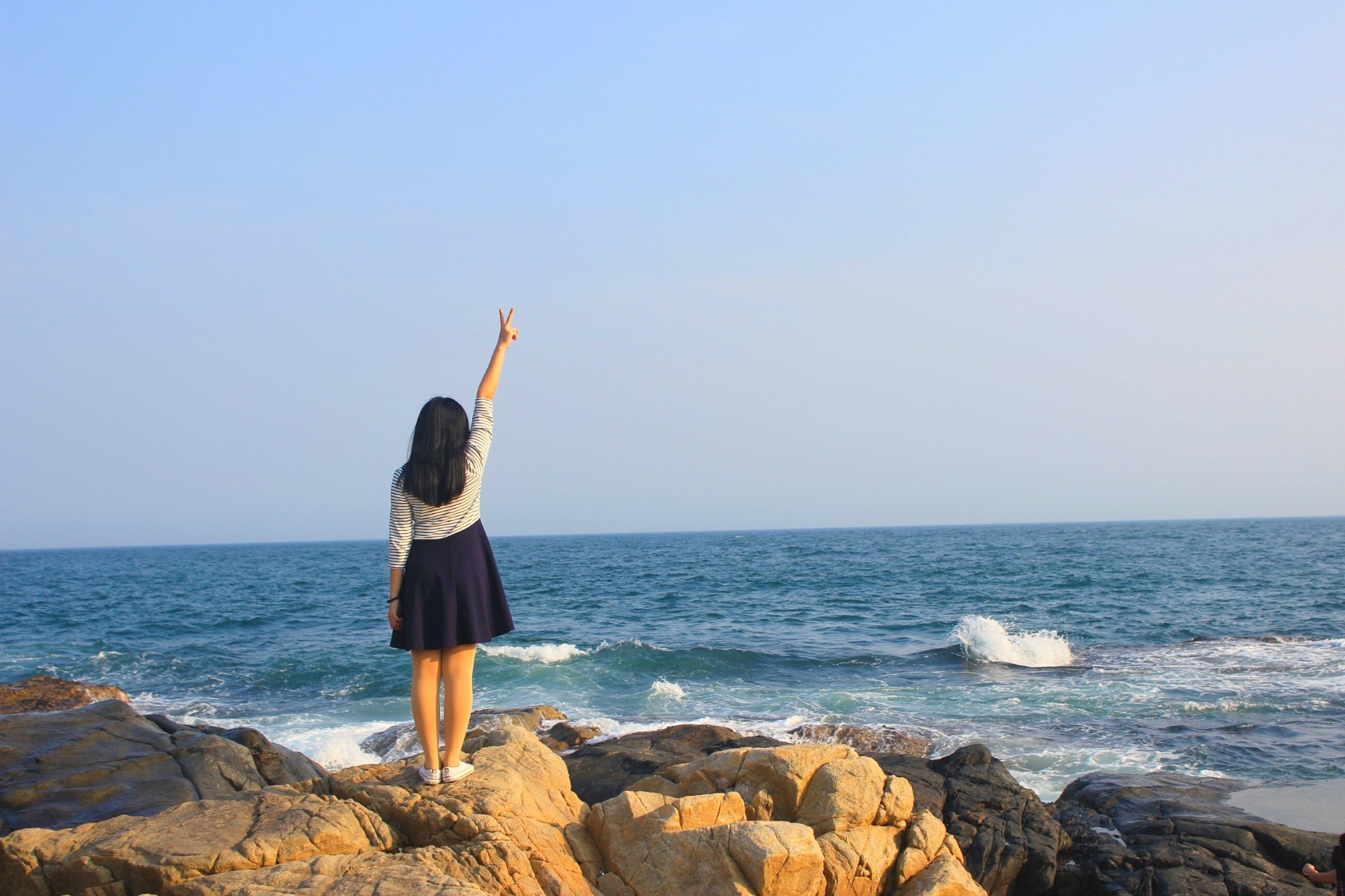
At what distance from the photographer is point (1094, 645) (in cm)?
2031

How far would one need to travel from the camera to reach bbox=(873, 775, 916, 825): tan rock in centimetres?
542

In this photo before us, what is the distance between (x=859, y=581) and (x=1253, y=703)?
24152 mm

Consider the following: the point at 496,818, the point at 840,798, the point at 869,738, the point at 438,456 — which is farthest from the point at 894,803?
the point at 869,738

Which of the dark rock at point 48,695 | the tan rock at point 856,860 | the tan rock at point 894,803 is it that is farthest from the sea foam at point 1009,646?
the dark rock at point 48,695

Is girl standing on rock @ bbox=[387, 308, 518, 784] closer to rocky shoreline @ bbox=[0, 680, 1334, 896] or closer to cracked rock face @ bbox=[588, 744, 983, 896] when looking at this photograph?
rocky shoreline @ bbox=[0, 680, 1334, 896]

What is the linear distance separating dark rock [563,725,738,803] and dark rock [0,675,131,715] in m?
8.02

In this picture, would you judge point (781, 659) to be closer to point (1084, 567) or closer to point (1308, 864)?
point (1308, 864)

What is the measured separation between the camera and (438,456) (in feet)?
15.9

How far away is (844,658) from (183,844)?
1569 centimetres

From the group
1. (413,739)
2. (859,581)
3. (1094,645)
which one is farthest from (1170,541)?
(413,739)

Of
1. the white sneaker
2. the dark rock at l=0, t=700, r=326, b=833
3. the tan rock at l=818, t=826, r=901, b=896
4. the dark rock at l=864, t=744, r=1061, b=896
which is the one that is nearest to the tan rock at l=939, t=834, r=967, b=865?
the tan rock at l=818, t=826, r=901, b=896

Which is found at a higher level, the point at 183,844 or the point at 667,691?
the point at 183,844

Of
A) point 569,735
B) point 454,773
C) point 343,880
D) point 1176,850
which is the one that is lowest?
point 569,735

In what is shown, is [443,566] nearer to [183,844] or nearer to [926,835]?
[183,844]
